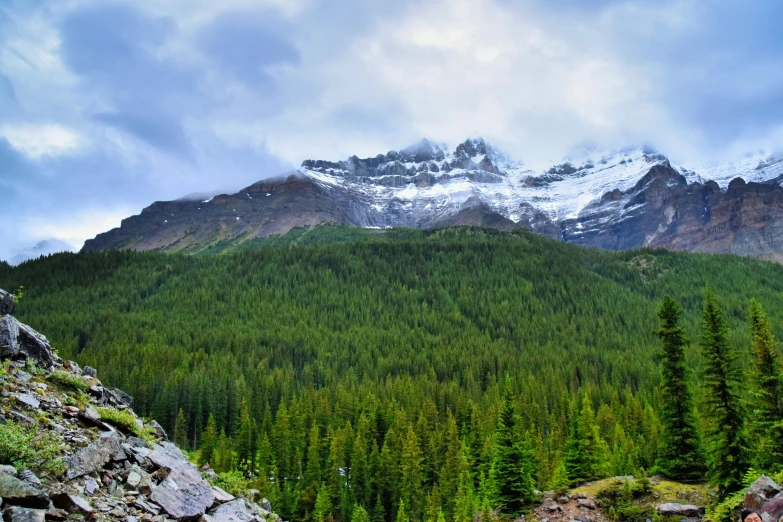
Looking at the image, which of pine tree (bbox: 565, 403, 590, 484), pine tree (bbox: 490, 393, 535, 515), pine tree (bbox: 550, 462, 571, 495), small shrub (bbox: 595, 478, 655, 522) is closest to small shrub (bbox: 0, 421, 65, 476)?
small shrub (bbox: 595, 478, 655, 522)

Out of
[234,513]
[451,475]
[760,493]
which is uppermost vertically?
[234,513]

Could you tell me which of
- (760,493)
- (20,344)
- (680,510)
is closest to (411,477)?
(680,510)

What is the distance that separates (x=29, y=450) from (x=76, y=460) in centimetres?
151

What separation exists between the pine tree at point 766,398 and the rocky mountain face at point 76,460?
78.4 ft

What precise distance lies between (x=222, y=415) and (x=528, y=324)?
392 ft

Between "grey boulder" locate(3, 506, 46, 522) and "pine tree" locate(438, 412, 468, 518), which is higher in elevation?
"grey boulder" locate(3, 506, 46, 522)

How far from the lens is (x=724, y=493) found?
91.2 feet

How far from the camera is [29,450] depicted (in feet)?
39.9

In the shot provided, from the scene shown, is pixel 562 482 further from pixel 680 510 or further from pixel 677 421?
pixel 680 510

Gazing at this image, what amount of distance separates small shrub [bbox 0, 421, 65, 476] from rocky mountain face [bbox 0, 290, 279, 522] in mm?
22

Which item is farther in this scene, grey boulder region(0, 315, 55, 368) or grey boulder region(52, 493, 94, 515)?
grey boulder region(0, 315, 55, 368)

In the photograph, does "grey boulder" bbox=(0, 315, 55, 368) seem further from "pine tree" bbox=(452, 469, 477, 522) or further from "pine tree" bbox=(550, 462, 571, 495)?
"pine tree" bbox=(452, 469, 477, 522)

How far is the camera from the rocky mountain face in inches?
461

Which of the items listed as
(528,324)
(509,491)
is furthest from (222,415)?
(528,324)
